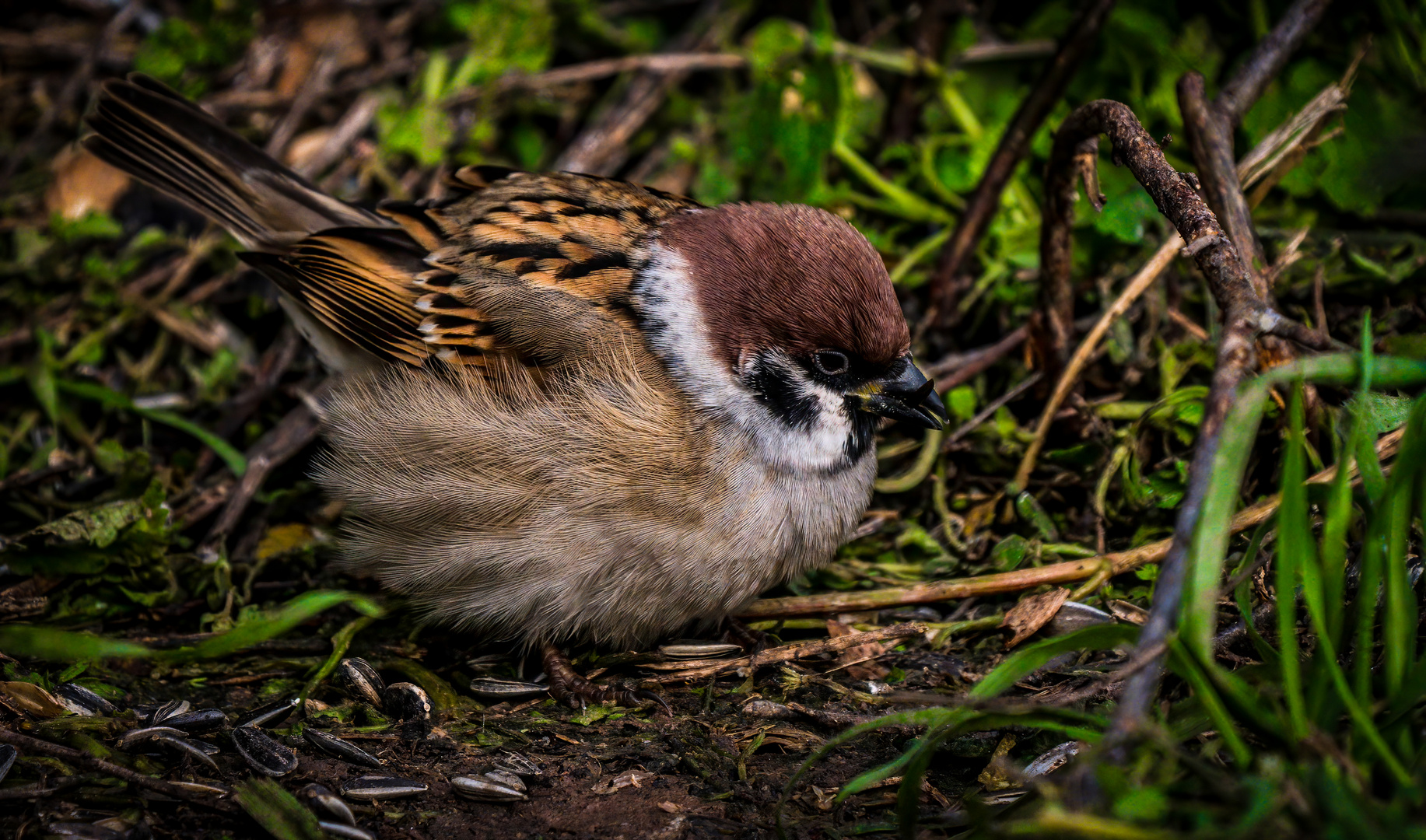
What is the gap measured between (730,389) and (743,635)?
29.1 inches

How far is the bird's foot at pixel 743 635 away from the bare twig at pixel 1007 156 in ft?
4.74

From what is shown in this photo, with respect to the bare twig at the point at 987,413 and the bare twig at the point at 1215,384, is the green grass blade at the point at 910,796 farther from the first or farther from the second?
the bare twig at the point at 987,413

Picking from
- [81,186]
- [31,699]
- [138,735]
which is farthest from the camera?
[81,186]

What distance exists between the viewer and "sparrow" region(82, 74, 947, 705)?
2.92 m

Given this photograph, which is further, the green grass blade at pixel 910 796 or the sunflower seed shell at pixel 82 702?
the sunflower seed shell at pixel 82 702

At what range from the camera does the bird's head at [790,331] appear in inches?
116

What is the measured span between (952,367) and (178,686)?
8.74 feet

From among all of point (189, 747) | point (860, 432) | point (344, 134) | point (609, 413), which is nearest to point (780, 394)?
point (860, 432)

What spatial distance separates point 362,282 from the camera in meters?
3.41

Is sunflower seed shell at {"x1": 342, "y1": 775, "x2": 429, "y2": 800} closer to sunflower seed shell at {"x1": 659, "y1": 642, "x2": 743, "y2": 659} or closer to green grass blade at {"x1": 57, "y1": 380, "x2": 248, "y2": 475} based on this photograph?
sunflower seed shell at {"x1": 659, "y1": 642, "x2": 743, "y2": 659}

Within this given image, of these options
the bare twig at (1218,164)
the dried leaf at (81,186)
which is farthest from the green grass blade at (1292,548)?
the dried leaf at (81,186)

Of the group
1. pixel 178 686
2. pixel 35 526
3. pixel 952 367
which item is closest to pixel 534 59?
pixel 952 367

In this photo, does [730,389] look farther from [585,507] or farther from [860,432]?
[585,507]

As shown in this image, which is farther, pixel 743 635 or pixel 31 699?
pixel 743 635
